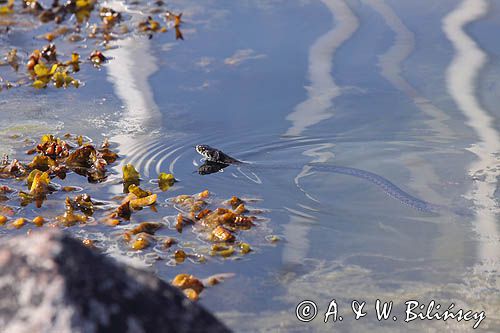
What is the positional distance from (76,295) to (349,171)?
4.36m

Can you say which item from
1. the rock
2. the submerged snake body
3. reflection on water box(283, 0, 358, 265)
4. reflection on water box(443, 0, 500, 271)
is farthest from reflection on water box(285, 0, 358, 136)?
the rock

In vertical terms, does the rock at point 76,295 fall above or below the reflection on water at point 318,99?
above

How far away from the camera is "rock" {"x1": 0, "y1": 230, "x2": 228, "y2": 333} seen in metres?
2.21

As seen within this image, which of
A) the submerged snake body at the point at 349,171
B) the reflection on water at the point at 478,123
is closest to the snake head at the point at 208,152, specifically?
the submerged snake body at the point at 349,171

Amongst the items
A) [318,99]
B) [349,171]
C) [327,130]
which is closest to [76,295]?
[349,171]

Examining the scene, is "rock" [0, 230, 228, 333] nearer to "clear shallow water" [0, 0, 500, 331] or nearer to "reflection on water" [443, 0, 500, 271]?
"clear shallow water" [0, 0, 500, 331]

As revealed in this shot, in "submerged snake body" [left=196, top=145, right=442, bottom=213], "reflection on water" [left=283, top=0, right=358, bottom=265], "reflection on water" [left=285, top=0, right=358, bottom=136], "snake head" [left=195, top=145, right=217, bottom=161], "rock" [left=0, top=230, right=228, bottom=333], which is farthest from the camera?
"reflection on water" [left=285, top=0, right=358, bottom=136]

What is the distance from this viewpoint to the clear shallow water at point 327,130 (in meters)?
4.62

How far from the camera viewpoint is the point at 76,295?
7.25ft

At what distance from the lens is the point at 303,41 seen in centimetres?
898

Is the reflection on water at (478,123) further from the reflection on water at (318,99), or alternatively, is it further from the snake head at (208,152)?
the snake head at (208,152)

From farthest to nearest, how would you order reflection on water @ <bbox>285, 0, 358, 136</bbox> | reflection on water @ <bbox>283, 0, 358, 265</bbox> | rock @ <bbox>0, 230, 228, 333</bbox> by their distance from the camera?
1. reflection on water @ <bbox>285, 0, 358, 136</bbox>
2. reflection on water @ <bbox>283, 0, 358, 265</bbox>
3. rock @ <bbox>0, 230, 228, 333</bbox>

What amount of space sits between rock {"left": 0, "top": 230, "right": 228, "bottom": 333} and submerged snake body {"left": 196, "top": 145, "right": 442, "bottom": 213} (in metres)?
3.71

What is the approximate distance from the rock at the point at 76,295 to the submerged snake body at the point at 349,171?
3.71 meters
